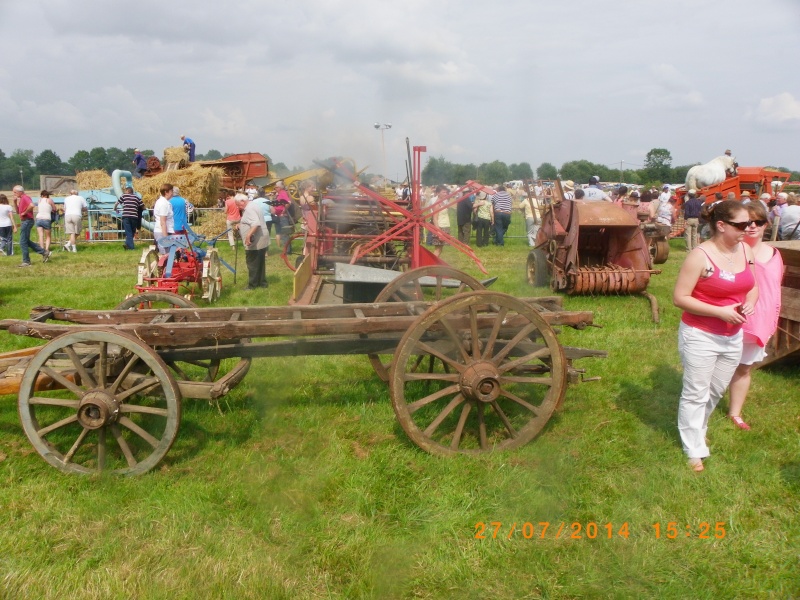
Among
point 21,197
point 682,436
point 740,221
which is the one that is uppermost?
point 21,197

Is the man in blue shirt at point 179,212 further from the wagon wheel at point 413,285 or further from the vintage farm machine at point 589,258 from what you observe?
the vintage farm machine at point 589,258

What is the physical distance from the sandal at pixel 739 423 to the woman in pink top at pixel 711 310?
0.73 meters

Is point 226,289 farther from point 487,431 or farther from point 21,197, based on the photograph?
point 21,197

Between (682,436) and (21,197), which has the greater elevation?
(21,197)

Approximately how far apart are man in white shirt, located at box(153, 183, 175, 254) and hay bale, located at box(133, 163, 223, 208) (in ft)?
32.8

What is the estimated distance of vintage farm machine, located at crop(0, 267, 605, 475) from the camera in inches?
131

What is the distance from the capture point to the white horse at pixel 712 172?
16.7 m

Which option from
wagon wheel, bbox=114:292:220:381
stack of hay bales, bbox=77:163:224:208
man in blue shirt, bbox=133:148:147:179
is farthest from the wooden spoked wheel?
man in blue shirt, bbox=133:148:147:179

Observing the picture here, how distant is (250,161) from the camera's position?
22453 millimetres

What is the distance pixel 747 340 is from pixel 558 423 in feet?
4.63

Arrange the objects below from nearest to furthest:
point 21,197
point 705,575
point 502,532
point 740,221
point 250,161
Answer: point 705,575, point 502,532, point 740,221, point 21,197, point 250,161

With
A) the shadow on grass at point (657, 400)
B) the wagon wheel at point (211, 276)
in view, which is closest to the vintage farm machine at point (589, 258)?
the shadow on grass at point (657, 400)


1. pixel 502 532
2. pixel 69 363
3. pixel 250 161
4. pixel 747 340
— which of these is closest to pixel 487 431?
pixel 502 532
